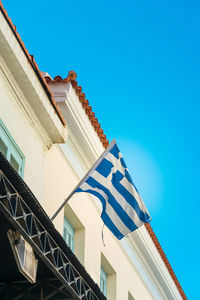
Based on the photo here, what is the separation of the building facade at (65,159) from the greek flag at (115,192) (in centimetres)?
94

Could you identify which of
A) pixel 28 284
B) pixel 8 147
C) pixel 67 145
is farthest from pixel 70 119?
pixel 28 284

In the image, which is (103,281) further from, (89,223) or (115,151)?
(115,151)

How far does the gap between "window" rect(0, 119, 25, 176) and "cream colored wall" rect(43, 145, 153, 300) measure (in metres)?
1.24

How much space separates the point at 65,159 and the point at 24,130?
7.96 feet

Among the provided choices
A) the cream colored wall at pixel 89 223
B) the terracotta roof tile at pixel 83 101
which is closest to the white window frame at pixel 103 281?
the cream colored wall at pixel 89 223

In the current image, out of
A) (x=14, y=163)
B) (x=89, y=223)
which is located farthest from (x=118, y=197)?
(x=89, y=223)

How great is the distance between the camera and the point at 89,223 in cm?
1515

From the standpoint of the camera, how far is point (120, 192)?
1247 centimetres

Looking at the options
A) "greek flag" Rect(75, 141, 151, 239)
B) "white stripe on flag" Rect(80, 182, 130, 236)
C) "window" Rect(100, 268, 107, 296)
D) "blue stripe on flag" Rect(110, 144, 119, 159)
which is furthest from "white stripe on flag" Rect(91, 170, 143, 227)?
"window" Rect(100, 268, 107, 296)

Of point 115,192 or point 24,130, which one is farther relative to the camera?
point 115,192

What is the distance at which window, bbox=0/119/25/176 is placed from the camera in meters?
11.1

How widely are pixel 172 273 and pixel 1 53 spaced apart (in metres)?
12.3

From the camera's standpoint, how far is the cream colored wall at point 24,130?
37.4 ft

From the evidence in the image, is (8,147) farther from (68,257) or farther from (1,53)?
(68,257)
